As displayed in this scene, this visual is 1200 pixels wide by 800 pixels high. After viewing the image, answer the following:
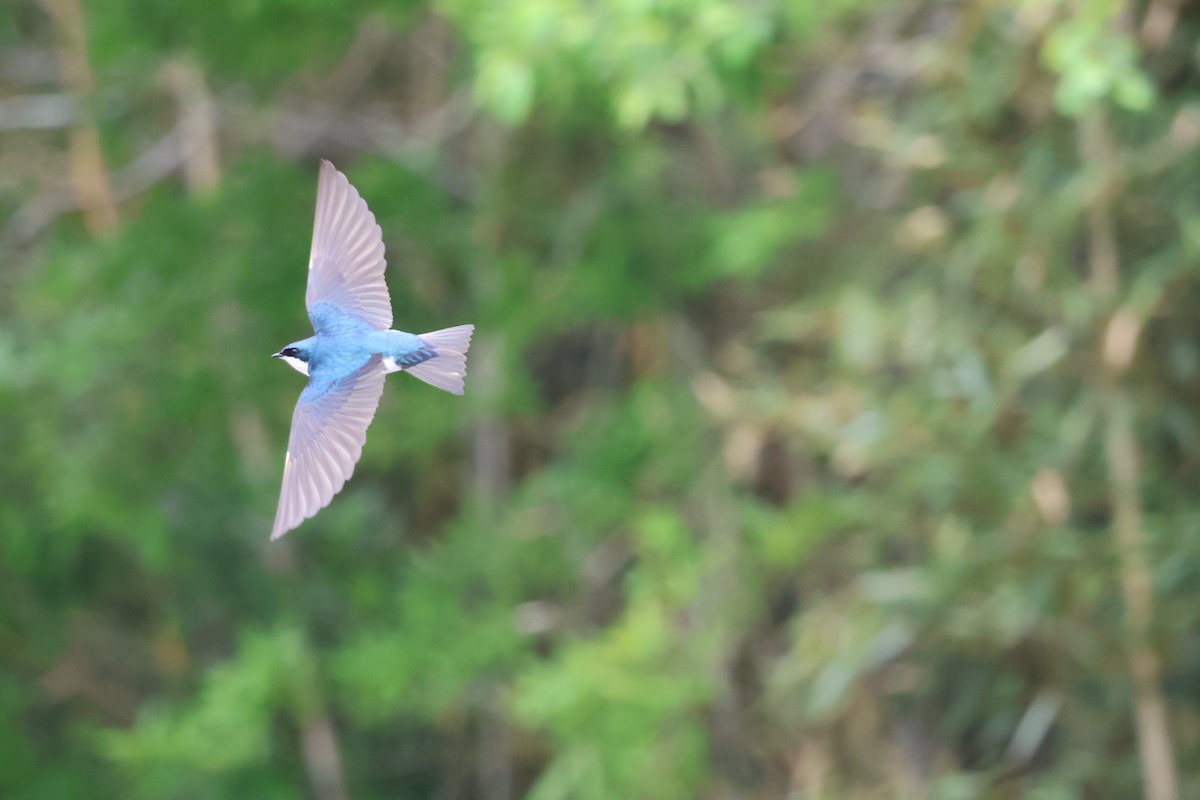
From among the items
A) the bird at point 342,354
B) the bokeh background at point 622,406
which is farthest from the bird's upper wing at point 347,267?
the bokeh background at point 622,406

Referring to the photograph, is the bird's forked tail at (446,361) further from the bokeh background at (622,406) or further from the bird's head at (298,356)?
the bokeh background at (622,406)

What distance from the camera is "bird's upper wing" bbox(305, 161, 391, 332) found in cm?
152

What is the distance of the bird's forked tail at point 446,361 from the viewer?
1.33m

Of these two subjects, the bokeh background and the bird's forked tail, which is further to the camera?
the bokeh background

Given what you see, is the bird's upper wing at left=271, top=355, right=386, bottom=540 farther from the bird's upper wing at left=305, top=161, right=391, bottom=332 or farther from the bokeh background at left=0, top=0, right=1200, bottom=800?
the bokeh background at left=0, top=0, right=1200, bottom=800

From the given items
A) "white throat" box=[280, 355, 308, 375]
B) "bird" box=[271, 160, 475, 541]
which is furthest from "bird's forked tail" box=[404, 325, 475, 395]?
"white throat" box=[280, 355, 308, 375]

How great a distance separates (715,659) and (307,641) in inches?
47.7

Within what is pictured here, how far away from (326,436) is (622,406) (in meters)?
2.61

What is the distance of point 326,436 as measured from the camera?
1.39 meters

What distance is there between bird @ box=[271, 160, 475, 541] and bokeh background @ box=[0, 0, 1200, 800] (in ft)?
4.29

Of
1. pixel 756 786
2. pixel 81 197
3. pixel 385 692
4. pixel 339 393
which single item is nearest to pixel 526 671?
pixel 385 692

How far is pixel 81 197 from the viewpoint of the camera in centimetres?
425

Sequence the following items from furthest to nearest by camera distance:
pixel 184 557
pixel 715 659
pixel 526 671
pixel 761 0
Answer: pixel 184 557 < pixel 526 671 < pixel 715 659 < pixel 761 0

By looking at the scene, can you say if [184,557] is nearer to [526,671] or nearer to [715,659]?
[526,671]
